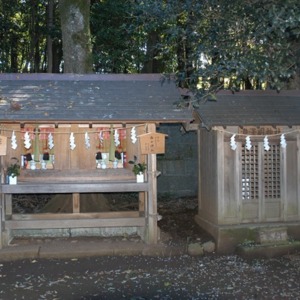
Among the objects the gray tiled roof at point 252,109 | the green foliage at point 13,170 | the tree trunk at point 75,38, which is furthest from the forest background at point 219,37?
the green foliage at point 13,170

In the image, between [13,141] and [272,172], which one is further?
[272,172]

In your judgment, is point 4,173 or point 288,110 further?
point 288,110

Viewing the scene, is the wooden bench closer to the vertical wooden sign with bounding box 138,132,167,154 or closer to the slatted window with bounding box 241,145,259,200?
the vertical wooden sign with bounding box 138,132,167,154

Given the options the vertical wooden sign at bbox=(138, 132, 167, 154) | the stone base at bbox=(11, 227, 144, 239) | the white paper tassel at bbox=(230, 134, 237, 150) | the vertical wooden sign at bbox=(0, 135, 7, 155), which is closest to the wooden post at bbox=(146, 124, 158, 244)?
the vertical wooden sign at bbox=(138, 132, 167, 154)

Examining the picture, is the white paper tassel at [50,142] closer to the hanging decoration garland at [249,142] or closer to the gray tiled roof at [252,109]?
the gray tiled roof at [252,109]

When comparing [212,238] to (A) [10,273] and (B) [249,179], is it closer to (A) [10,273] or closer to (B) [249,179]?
(B) [249,179]

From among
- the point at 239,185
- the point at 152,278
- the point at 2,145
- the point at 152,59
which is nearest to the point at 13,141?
the point at 2,145

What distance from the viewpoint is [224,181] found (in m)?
9.08

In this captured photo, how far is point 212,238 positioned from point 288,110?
312 centimetres

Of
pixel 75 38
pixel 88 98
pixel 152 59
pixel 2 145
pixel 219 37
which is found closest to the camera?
pixel 219 37

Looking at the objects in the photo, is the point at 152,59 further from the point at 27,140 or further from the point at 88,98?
the point at 27,140

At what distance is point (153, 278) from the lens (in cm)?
730

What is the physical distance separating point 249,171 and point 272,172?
0.51m

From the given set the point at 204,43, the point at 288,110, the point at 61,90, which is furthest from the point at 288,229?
the point at 61,90
